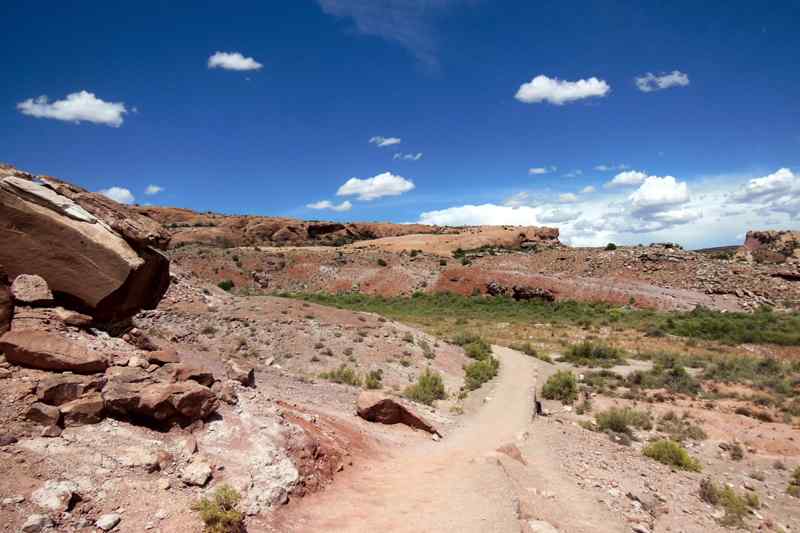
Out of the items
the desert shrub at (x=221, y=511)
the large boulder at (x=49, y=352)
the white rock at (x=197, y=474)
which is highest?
the large boulder at (x=49, y=352)

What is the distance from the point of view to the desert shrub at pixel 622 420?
1485 cm

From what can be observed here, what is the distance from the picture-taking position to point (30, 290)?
23.7 ft

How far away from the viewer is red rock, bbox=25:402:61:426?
5.90m

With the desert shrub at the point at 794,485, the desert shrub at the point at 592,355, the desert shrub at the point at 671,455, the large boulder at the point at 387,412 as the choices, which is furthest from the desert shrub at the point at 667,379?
the large boulder at the point at 387,412

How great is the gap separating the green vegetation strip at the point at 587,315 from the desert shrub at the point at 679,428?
719 inches

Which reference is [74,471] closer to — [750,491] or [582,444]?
[582,444]

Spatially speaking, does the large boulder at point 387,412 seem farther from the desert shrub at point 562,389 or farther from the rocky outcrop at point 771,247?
the rocky outcrop at point 771,247

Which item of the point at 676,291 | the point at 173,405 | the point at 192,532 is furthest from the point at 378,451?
the point at 676,291

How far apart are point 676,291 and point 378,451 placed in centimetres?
4566

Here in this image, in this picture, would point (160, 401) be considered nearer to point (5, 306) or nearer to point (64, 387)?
point (64, 387)

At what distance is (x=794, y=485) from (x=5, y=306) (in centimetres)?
1579

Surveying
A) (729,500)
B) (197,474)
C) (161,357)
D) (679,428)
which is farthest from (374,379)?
(197,474)

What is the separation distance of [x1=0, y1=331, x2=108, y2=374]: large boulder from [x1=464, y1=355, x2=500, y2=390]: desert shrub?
1415cm

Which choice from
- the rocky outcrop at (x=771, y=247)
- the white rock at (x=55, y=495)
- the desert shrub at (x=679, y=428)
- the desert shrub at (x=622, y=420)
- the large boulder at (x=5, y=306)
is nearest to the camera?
the white rock at (x=55, y=495)
